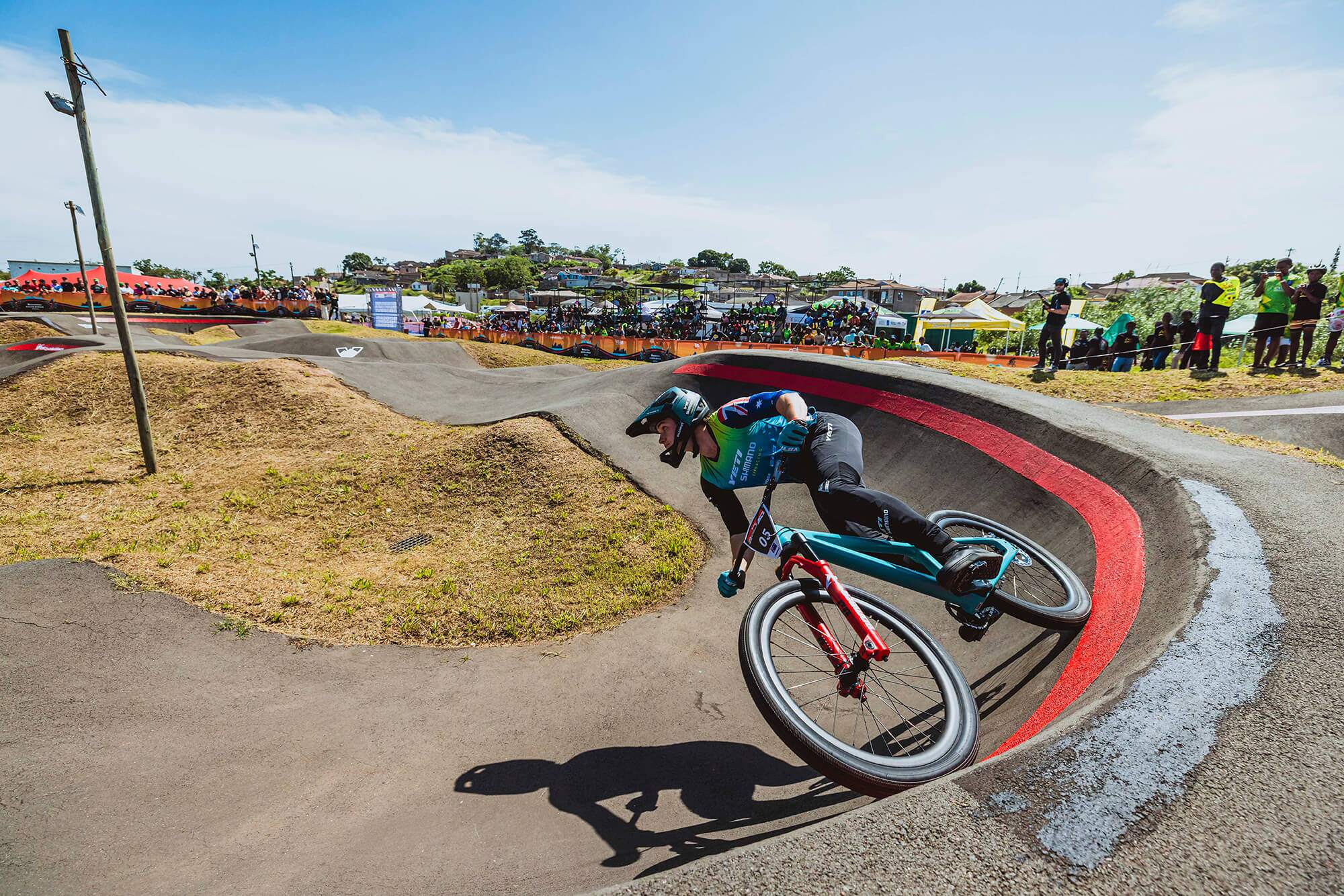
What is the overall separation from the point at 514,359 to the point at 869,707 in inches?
1104

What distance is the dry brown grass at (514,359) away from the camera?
2839cm

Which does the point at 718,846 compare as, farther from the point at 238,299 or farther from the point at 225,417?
the point at 238,299

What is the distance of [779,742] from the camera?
17.3 feet

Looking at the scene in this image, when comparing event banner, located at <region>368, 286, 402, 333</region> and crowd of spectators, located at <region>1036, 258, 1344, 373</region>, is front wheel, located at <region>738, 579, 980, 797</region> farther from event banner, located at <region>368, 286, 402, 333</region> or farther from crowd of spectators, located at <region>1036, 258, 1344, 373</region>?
event banner, located at <region>368, 286, 402, 333</region>

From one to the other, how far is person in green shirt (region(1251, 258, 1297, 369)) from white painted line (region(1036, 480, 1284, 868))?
12.5 m

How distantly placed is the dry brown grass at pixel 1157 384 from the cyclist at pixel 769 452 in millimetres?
10058

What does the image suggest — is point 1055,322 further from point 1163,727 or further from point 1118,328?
point 1163,727

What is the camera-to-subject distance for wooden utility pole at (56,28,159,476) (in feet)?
32.3

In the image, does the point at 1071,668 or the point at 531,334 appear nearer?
the point at 1071,668

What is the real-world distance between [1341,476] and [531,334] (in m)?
38.0

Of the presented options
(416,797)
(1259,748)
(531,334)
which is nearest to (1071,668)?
(1259,748)

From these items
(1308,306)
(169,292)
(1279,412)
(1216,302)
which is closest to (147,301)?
(169,292)

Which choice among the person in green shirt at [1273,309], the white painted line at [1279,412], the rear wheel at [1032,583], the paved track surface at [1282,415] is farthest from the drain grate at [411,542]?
the person in green shirt at [1273,309]

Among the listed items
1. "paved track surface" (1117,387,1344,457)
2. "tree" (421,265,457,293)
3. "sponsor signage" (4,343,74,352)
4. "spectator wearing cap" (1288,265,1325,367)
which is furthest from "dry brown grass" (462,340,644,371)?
"tree" (421,265,457,293)
